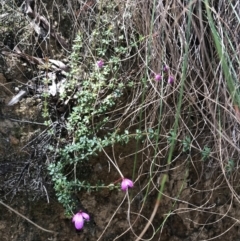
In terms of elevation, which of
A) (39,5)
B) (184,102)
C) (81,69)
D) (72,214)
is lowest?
(72,214)

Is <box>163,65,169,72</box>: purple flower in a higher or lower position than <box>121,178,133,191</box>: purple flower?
higher

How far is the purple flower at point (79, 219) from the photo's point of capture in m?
1.27

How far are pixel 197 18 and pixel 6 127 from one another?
0.68 metres

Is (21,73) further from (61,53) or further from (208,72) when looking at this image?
(208,72)

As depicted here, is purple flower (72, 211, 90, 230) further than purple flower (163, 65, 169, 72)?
No

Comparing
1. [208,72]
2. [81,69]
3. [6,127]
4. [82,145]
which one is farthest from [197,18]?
[6,127]

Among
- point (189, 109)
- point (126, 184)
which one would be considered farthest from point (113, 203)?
point (189, 109)

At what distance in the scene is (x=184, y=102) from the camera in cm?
146

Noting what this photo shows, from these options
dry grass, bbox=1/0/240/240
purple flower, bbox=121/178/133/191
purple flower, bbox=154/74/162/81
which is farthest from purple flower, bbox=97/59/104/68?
purple flower, bbox=121/178/133/191

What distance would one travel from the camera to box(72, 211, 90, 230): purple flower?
127 cm

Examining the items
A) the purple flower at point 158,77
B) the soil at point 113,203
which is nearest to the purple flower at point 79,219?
the soil at point 113,203

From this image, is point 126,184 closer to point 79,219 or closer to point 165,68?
point 79,219

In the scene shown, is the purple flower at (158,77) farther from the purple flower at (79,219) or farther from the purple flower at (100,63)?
the purple flower at (79,219)

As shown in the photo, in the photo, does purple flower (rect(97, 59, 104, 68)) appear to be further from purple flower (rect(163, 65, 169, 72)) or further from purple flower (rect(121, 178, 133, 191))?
purple flower (rect(121, 178, 133, 191))
